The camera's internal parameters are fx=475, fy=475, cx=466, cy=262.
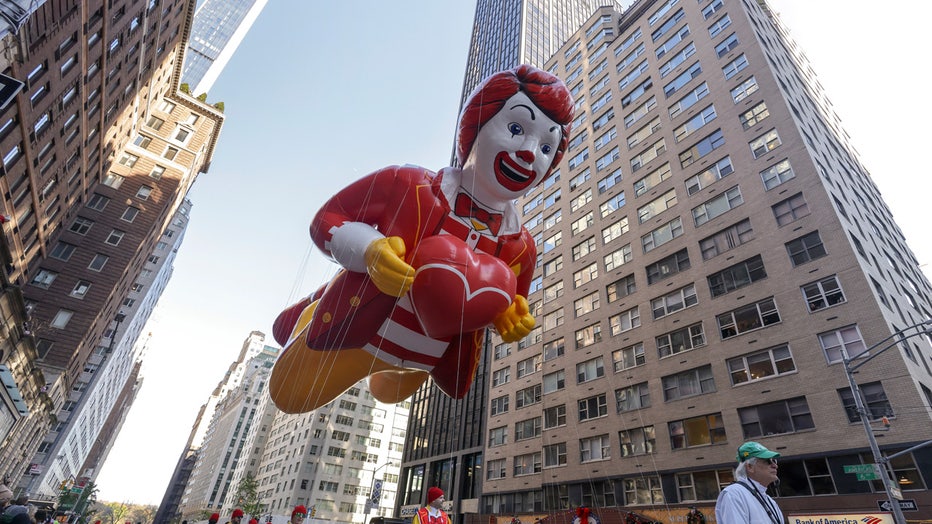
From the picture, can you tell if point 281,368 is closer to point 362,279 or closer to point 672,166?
point 362,279

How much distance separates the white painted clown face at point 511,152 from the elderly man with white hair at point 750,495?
405 cm

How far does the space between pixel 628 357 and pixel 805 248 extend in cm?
1058

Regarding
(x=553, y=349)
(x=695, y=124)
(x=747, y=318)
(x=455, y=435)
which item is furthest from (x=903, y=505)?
(x=455, y=435)

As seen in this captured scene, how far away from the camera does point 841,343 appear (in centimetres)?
1966

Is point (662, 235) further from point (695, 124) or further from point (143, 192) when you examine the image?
point (143, 192)

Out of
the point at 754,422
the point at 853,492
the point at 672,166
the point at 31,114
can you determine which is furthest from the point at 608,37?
the point at 31,114

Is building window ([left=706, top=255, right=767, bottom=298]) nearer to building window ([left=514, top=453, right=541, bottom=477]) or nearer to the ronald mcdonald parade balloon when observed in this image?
building window ([left=514, top=453, right=541, bottom=477])

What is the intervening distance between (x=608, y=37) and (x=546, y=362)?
98.9 feet

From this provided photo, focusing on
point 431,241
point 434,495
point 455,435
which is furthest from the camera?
point 455,435

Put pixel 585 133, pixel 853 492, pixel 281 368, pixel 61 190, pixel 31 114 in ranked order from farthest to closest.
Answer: pixel 585 133, pixel 61 190, pixel 31 114, pixel 853 492, pixel 281 368

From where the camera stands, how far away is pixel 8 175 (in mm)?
19766

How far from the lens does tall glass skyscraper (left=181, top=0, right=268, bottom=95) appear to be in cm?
14212

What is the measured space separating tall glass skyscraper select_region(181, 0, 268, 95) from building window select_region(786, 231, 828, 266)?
150563mm

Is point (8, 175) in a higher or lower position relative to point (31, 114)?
lower
